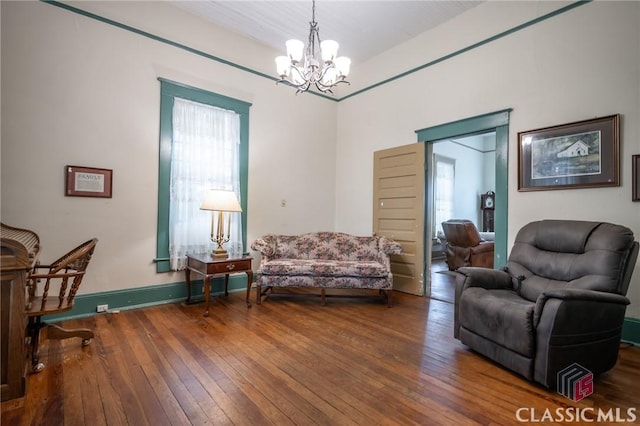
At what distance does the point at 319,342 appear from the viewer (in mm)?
2633

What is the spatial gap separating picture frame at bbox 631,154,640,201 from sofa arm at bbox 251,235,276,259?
3732mm

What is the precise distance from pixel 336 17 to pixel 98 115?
9.98 ft

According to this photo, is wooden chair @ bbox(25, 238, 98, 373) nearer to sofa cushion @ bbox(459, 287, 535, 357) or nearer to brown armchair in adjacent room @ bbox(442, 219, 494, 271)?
sofa cushion @ bbox(459, 287, 535, 357)

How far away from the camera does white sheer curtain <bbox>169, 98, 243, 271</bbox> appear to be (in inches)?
146

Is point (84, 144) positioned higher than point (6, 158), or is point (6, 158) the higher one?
point (84, 144)

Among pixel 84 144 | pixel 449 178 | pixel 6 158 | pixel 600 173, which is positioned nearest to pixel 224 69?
pixel 84 144

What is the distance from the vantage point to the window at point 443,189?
24.6ft

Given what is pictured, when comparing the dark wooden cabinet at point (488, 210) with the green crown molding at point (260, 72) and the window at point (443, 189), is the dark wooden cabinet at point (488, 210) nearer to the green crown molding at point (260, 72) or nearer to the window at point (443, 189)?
the window at point (443, 189)

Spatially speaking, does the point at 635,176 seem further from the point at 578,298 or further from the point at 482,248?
the point at 482,248

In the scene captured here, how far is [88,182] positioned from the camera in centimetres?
316

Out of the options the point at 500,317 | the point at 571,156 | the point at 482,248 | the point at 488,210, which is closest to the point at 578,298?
the point at 500,317

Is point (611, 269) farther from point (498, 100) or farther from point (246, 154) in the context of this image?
point (246, 154)

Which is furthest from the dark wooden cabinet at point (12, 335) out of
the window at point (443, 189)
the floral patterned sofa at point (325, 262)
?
the window at point (443, 189)

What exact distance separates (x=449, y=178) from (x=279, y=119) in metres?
5.12
